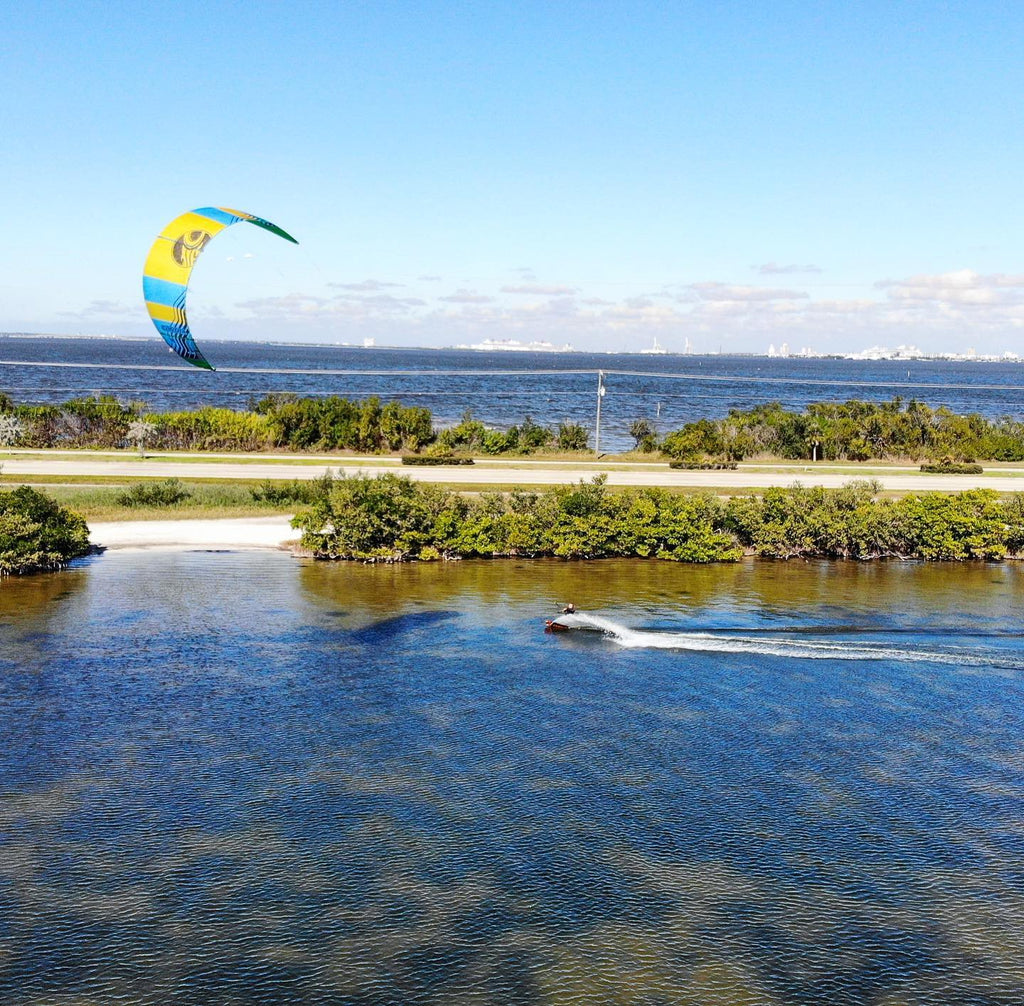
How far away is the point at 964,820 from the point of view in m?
14.9

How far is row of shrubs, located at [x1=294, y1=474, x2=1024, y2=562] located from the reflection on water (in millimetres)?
6889

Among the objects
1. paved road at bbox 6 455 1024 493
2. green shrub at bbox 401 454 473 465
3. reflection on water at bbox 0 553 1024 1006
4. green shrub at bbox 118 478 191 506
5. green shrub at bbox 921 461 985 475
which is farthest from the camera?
green shrub at bbox 921 461 985 475

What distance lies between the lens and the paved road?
140 ft

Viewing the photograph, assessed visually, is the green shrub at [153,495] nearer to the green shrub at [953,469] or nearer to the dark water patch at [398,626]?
the dark water patch at [398,626]

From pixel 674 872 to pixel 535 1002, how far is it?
318 cm

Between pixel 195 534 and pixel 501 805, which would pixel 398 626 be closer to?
pixel 501 805

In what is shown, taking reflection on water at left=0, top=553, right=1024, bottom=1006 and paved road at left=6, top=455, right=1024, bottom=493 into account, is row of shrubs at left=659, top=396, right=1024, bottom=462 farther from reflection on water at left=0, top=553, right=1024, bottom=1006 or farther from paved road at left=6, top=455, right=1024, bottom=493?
reflection on water at left=0, top=553, right=1024, bottom=1006

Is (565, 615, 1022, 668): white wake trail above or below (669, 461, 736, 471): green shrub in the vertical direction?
below

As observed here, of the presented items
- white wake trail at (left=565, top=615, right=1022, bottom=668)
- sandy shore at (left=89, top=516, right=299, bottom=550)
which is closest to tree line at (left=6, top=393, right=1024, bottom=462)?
sandy shore at (left=89, top=516, right=299, bottom=550)

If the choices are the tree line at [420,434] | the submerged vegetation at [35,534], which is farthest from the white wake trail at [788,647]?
the tree line at [420,434]

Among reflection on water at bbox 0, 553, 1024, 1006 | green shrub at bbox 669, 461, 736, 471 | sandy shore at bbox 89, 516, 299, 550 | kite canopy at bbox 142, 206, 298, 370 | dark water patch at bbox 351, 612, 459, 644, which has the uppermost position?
kite canopy at bbox 142, 206, 298, 370

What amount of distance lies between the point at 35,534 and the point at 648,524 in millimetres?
17991

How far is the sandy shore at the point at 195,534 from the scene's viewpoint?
105 ft

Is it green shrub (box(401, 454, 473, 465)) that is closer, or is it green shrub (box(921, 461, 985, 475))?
green shrub (box(401, 454, 473, 465))
